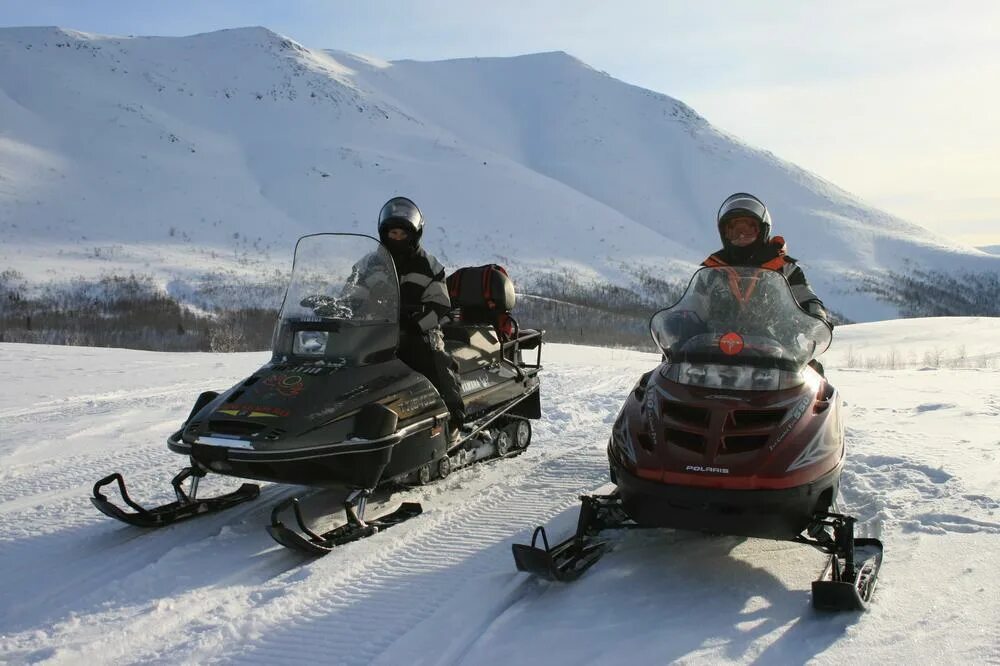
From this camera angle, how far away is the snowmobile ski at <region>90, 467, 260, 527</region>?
188 inches

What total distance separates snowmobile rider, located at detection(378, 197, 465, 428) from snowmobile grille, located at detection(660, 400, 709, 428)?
2.14m

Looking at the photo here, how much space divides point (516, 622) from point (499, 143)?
91.4 metres

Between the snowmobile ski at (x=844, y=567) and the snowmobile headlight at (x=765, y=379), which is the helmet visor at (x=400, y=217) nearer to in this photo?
the snowmobile headlight at (x=765, y=379)

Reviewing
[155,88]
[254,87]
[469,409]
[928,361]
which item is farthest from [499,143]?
[469,409]

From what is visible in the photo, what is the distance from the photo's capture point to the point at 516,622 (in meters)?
3.63

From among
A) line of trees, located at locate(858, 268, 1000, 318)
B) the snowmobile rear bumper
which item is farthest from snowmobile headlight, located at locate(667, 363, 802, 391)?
line of trees, located at locate(858, 268, 1000, 318)

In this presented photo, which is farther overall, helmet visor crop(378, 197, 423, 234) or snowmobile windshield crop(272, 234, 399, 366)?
helmet visor crop(378, 197, 423, 234)

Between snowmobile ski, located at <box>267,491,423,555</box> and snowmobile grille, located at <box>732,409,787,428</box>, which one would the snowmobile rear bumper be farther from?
snowmobile ski, located at <box>267,491,423,555</box>

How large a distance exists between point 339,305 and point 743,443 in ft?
9.16

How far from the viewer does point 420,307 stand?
5887mm

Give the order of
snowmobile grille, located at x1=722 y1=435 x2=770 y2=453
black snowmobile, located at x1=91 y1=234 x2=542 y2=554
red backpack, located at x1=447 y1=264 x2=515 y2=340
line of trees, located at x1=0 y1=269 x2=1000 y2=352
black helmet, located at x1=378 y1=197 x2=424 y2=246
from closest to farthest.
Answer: snowmobile grille, located at x1=722 y1=435 x2=770 y2=453, black snowmobile, located at x1=91 y1=234 x2=542 y2=554, black helmet, located at x1=378 y1=197 x2=424 y2=246, red backpack, located at x1=447 y1=264 x2=515 y2=340, line of trees, located at x1=0 y1=269 x2=1000 y2=352

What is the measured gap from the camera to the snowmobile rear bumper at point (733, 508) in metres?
3.76

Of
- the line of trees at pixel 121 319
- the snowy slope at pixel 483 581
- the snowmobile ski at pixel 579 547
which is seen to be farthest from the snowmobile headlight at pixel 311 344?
the line of trees at pixel 121 319

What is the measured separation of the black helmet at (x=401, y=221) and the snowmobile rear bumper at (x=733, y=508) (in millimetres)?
2910
